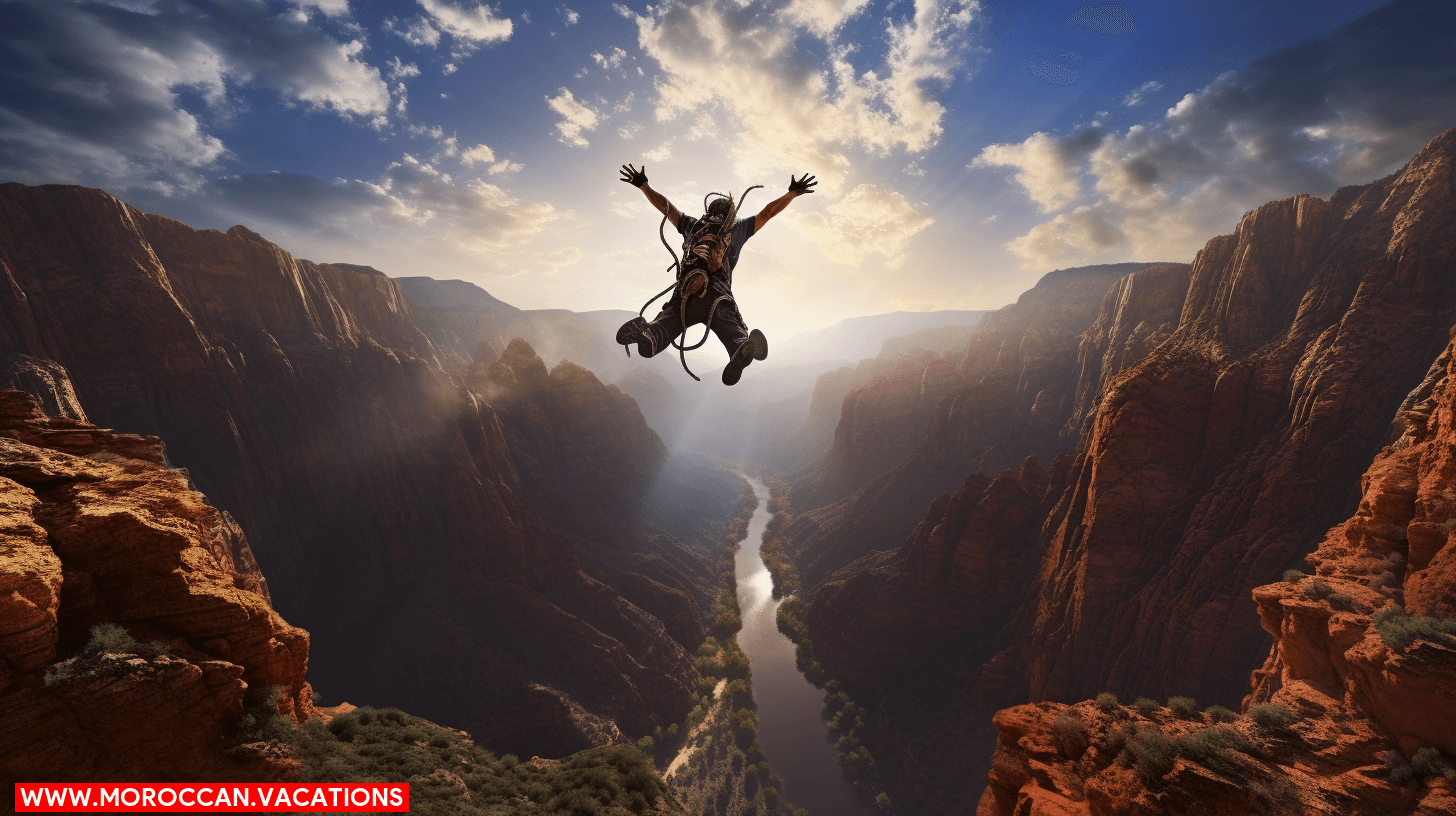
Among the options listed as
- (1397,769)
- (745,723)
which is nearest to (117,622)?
(1397,769)

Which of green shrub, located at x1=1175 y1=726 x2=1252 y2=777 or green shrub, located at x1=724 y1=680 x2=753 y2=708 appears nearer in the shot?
green shrub, located at x1=1175 y1=726 x2=1252 y2=777

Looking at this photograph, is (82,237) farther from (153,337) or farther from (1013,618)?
(1013,618)

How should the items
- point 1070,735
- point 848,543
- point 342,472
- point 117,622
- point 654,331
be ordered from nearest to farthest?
point 654,331 → point 117,622 → point 1070,735 → point 342,472 → point 848,543

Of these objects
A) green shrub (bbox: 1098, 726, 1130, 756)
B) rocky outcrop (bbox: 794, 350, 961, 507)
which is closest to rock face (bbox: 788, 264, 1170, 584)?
rocky outcrop (bbox: 794, 350, 961, 507)

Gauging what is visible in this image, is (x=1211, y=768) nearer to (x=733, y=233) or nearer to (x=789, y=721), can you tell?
(x=733, y=233)

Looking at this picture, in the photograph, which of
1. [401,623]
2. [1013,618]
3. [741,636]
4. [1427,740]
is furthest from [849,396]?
[1427,740]

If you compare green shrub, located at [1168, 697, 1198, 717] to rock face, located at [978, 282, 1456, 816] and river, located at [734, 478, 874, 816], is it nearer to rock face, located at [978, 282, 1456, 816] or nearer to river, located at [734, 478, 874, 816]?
rock face, located at [978, 282, 1456, 816]
